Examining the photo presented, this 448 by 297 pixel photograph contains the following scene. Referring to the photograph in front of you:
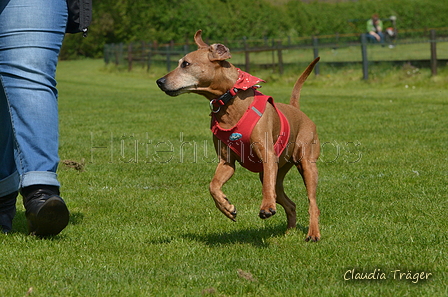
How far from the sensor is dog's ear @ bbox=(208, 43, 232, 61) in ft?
15.6

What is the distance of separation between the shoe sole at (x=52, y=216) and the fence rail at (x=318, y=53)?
18226 mm

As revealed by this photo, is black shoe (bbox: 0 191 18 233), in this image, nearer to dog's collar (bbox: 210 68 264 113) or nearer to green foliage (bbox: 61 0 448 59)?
dog's collar (bbox: 210 68 264 113)

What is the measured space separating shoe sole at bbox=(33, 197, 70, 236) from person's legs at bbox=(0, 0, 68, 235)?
19 millimetres

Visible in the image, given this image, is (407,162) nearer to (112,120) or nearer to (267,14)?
(112,120)

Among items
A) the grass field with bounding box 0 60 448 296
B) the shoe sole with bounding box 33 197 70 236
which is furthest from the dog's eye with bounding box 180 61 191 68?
the shoe sole with bounding box 33 197 70 236

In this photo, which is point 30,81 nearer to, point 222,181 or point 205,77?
point 205,77

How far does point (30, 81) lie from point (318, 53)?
2648cm

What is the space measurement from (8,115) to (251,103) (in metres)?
1.70

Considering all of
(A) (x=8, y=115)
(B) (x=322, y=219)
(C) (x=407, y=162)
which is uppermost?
(A) (x=8, y=115)

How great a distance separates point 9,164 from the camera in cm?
468

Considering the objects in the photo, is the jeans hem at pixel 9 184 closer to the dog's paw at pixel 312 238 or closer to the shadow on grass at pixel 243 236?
the shadow on grass at pixel 243 236

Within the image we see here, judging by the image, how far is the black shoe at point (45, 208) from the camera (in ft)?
13.2

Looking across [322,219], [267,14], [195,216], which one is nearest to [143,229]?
[195,216]

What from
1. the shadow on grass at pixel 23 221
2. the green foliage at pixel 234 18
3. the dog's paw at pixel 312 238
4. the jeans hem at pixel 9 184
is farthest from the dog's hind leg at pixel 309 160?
the green foliage at pixel 234 18
